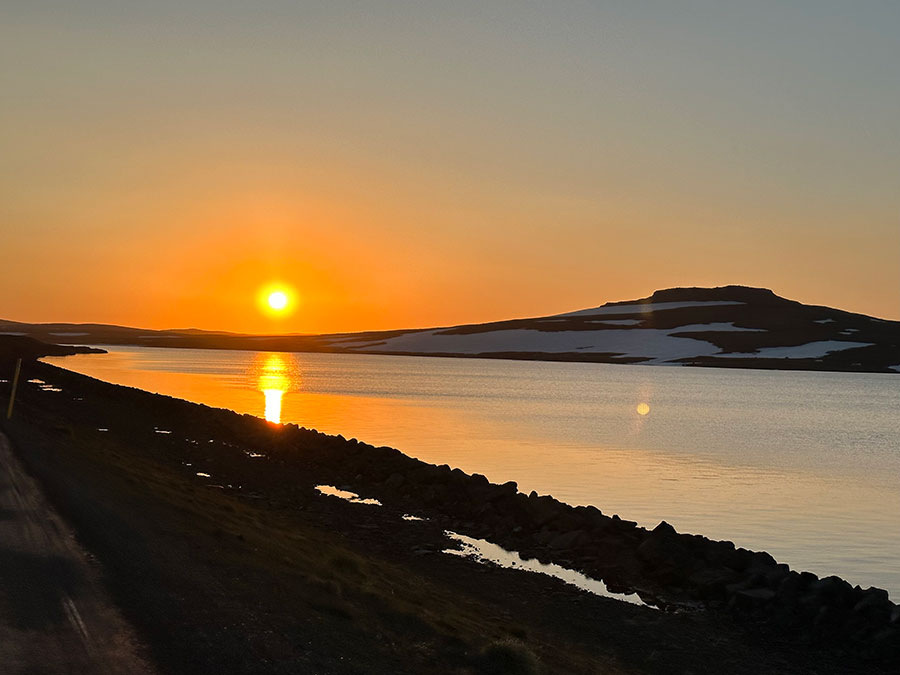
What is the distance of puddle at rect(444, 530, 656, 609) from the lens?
2206 cm

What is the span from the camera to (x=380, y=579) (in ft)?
60.6

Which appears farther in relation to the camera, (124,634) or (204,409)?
(204,409)

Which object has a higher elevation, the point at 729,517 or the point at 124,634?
the point at 124,634

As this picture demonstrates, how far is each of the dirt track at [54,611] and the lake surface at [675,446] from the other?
19.6 m

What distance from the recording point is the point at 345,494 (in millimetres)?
35062

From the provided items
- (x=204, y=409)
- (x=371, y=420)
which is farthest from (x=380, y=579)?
(x=371, y=420)

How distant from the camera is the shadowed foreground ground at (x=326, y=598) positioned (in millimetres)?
11953

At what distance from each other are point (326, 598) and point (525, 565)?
10.9 meters

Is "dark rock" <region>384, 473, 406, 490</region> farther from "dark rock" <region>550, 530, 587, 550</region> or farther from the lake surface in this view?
"dark rock" <region>550, 530, 587, 550</region>

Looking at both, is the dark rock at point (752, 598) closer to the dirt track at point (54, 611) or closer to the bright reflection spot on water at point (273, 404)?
the dirt track at point (54, 611)

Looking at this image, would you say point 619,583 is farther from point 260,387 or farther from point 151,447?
point 260,387

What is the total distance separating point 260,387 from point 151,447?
74.7 metres

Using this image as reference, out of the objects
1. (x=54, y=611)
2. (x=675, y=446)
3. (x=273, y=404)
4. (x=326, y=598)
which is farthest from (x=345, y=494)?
(x=273, y=404)

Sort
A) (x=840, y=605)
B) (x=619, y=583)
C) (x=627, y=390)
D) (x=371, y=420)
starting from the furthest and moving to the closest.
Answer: (x=627, y=390), (x=371, y=420), (x=619, y=583), (x=840, y=605)
